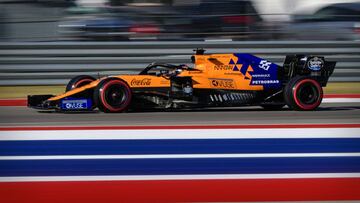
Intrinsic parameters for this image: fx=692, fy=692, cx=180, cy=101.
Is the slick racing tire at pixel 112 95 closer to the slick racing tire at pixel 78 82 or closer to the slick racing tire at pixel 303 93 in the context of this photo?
the slick racing tire at pixel 78 82

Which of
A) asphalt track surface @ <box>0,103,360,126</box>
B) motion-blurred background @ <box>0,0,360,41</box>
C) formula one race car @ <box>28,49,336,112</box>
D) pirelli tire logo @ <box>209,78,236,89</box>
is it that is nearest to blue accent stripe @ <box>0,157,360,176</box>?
asphalt track surface @ <box>0,103,360,126</box>

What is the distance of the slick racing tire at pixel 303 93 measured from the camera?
9895 mm

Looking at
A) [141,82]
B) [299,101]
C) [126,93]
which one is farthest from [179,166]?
[299,101]

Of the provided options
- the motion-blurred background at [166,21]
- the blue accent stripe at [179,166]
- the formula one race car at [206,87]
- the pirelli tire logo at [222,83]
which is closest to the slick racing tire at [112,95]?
the formula one race car at [206,87]

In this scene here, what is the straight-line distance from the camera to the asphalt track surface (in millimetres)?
8672

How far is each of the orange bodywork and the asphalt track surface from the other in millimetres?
393

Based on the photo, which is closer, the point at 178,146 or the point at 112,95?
the point at 178,146

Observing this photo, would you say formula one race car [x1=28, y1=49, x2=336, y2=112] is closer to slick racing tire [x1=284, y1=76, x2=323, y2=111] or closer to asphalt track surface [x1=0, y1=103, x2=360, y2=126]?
slick racing tire [x1=284, y1=76, x2=323, y2=111]

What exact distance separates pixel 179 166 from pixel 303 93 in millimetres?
4775

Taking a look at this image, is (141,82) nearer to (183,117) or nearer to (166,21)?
(183,117)

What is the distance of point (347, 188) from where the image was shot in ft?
16.0

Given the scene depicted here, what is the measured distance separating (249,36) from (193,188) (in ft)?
30.5

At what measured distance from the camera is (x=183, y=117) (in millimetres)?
9336

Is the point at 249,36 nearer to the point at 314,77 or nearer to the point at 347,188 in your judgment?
the point at 314,77
